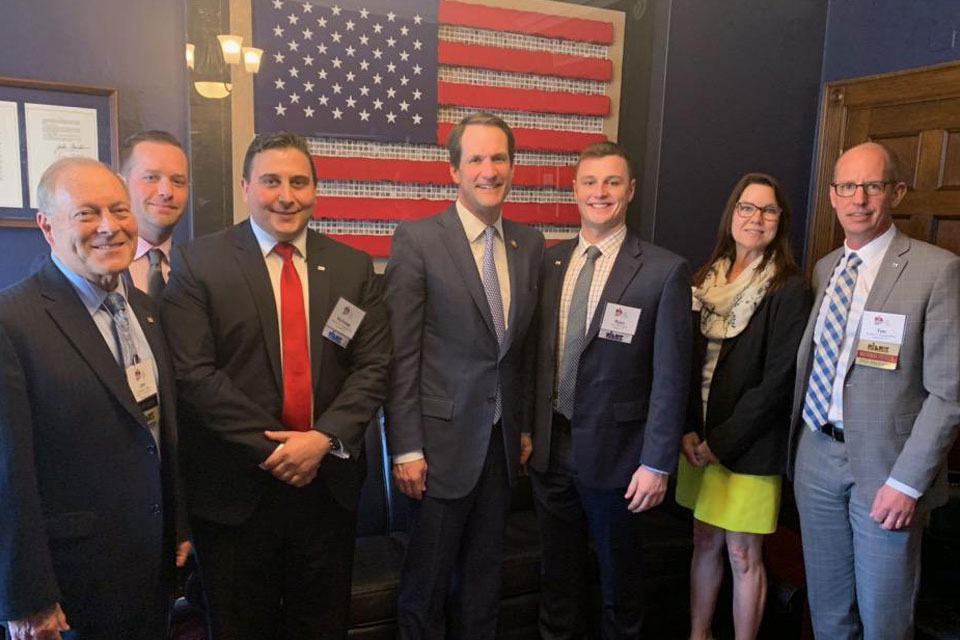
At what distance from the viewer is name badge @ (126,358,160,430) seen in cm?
164

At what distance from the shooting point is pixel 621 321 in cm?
222

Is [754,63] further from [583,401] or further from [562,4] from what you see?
[583,401]

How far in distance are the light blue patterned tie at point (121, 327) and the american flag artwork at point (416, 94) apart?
133 centimetres

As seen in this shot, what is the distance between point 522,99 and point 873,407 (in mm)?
2045

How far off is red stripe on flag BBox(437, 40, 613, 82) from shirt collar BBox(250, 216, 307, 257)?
1.48 meters

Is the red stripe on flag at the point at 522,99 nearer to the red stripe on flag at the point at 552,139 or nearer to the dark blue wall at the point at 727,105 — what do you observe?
the red stripe on flag at the point at 552,139

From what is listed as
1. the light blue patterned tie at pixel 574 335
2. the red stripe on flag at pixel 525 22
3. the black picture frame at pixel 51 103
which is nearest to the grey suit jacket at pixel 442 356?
the light blue patterned tie at pixel 574 335

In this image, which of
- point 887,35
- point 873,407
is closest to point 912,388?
point 873,407

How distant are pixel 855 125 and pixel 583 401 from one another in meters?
2.58

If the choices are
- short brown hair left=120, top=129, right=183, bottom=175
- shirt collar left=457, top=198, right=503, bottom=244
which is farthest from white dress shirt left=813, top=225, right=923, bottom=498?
short brown hair left=120, top=129, right=183, bottom=175

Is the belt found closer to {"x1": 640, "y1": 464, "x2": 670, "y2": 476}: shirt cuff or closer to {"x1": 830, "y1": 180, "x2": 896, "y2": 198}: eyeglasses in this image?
{"x1": 640, "y1": 464, "x2": 670, "y2": 476}: shirt cuff

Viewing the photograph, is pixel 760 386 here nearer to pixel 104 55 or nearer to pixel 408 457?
pixel 408 457

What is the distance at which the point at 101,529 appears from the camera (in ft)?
5.16

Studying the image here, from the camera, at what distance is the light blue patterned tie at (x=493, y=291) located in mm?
2170
